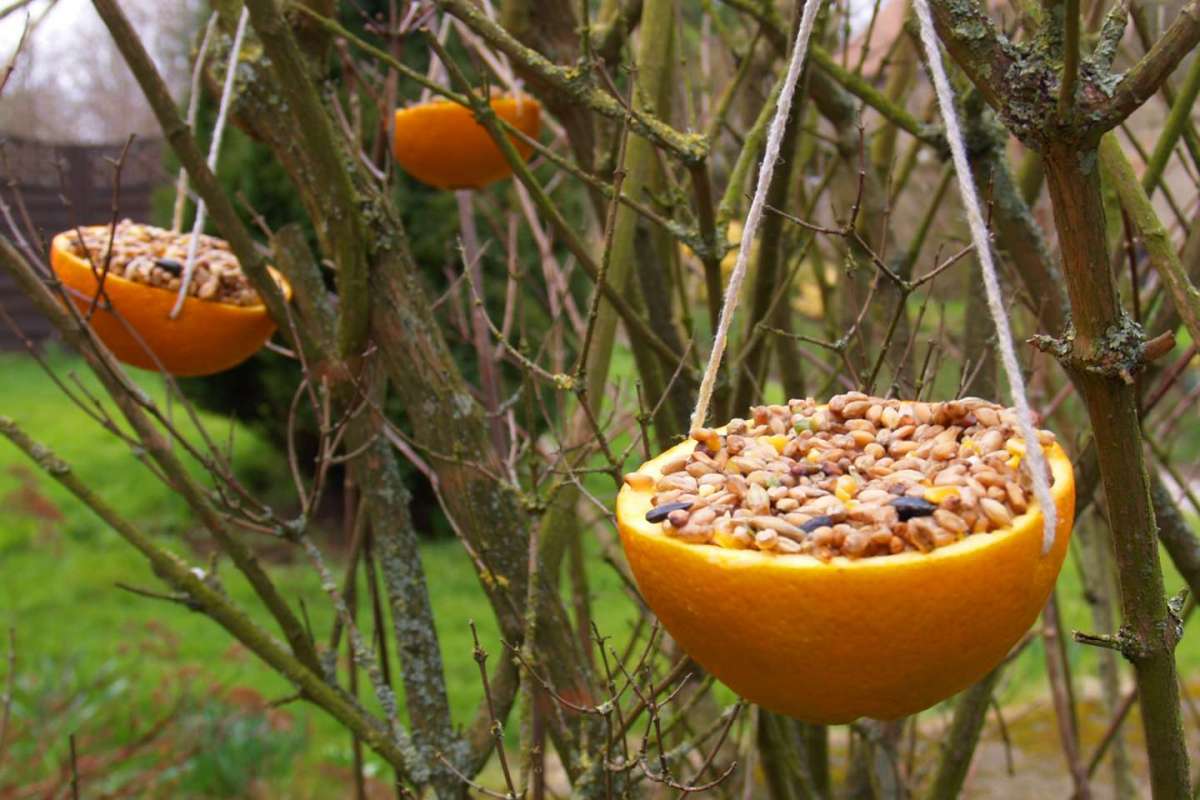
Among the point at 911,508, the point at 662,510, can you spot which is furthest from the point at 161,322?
the point at 911,508

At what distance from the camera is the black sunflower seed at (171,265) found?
1.54m

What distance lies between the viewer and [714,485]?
2.88 ft

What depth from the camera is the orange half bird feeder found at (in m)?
0.72

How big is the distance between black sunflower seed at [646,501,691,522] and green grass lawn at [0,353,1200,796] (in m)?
1.68

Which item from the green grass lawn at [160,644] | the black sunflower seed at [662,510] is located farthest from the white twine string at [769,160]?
the green grass lawn at [160,644]

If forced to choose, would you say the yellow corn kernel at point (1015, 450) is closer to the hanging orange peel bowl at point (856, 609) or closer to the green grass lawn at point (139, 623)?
the hanging orange peel bowl at point (856, 609)

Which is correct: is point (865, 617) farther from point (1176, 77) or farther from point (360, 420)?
point (1176, 77)

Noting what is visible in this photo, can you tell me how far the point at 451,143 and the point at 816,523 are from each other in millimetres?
1234

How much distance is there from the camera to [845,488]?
85cm

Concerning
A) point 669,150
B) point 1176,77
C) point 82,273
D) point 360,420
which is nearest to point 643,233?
point 360,420

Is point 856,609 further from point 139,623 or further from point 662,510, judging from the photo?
point 139,623

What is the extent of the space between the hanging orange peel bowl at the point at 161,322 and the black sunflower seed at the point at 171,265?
55 millimetres

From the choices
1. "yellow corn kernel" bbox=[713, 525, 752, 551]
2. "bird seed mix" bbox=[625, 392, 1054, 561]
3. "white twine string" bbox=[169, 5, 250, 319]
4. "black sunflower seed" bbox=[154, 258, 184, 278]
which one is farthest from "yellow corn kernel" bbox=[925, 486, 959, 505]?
"black sunflower seed" bbox=[154, 258, 184, 278]

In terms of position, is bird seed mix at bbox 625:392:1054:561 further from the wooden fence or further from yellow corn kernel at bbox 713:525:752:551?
the wooden fence
